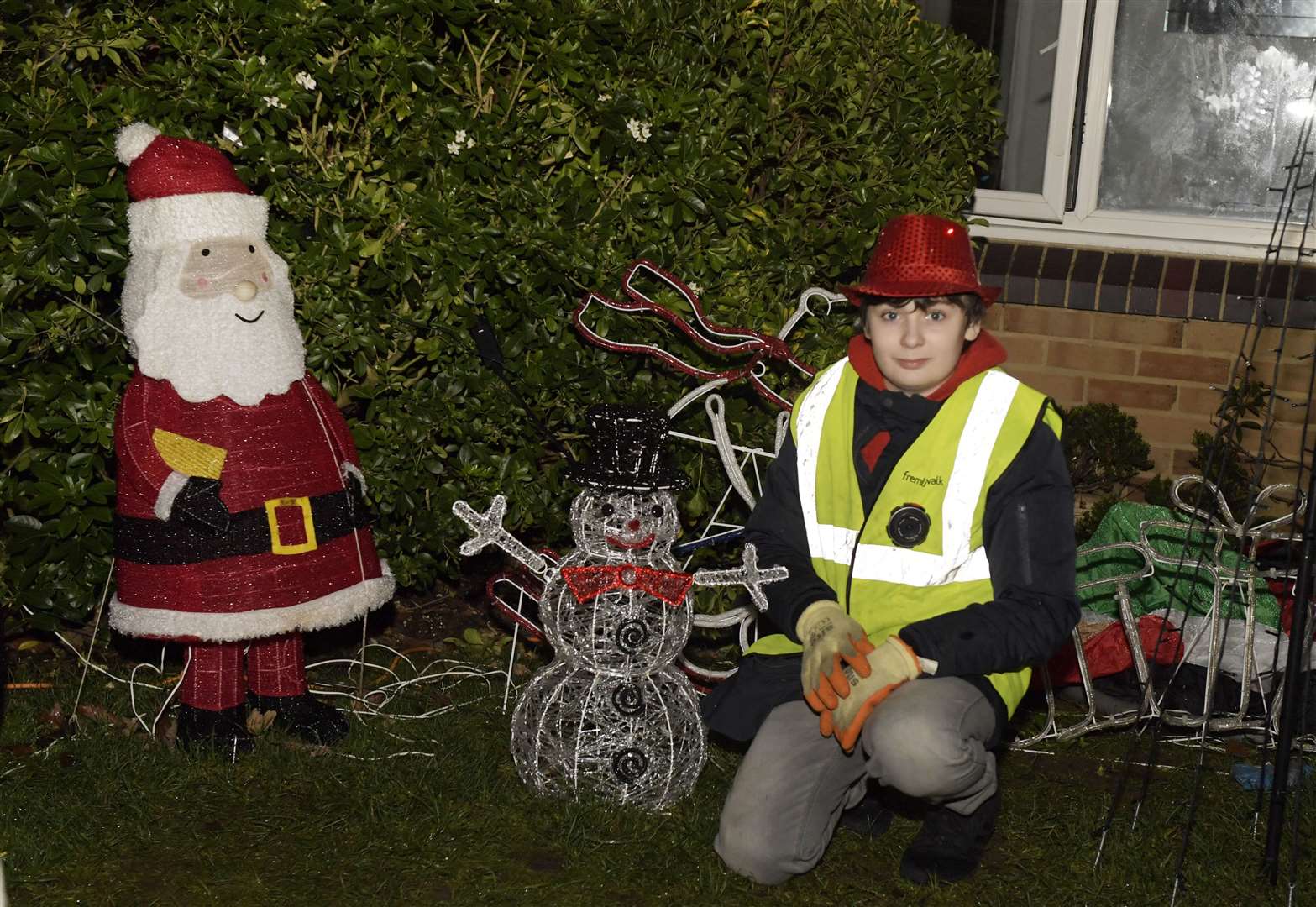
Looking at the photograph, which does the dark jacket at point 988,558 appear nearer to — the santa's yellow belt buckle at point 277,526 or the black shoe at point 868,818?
the black shoe at point 868,818

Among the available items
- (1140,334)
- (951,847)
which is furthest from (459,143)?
(1140,334)

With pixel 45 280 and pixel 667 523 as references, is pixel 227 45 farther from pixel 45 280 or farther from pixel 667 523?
pixel 667 523

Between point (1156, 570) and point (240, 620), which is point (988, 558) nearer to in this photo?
point (1156, 570)

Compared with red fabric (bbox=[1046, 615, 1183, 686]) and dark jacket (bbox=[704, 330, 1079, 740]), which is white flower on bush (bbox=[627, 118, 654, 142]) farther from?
red fabric (bbox=[1046, 615, 1183, 686])

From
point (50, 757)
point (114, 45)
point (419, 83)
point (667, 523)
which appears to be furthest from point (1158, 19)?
point (50, 757)

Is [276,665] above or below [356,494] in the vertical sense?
below

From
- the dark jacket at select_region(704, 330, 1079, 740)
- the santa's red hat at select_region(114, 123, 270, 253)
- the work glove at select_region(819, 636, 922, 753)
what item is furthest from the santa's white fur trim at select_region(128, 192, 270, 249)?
the work glove at select_region(819, 636, 922, 753)

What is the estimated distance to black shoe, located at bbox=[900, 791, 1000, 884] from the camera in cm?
349

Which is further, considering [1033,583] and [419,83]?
[419,83]

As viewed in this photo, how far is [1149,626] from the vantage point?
15.4 ft

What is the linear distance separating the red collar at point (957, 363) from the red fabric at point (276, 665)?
6.02 ft

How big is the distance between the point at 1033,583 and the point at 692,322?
158 cm

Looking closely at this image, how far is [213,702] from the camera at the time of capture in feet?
13.4

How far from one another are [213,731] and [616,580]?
1.36 metres
